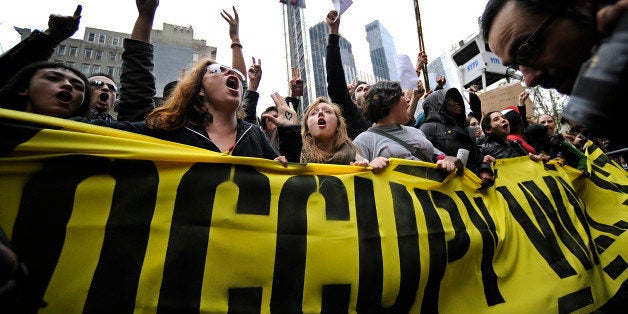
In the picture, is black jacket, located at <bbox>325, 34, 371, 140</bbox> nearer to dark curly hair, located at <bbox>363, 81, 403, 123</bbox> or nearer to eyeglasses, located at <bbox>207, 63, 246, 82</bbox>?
dark curly hair, located at <bbox>363, 81, 403, 123</bbox>

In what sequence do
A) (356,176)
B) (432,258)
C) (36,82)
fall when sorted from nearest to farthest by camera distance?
(36,82)
(432,258)
(356,176)

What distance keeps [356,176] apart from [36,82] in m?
2.15

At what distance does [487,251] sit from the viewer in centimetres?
224

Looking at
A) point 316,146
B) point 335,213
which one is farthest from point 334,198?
point 316,146

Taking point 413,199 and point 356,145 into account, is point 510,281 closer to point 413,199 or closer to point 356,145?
point 413,199

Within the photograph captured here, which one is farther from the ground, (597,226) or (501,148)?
(501,148)

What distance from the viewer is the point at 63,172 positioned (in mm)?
1379

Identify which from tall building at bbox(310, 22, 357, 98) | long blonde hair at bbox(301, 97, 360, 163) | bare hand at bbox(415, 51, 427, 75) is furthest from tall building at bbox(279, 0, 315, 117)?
long blonde hair at bbox(301, 97, 360, 163)

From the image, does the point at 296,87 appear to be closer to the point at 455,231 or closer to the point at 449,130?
the point at 449,130

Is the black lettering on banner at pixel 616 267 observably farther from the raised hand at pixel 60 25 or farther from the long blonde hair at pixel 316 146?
the raised hand at pixel 60 25

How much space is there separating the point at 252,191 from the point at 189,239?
42 centimetres

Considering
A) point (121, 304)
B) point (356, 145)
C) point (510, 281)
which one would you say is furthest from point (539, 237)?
point (121, 304)

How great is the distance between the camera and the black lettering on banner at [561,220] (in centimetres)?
263

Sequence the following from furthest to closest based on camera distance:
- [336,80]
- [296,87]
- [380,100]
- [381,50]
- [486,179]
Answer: [381,50]
[296,87]
[336,80]
[380,100]
[486,179]
